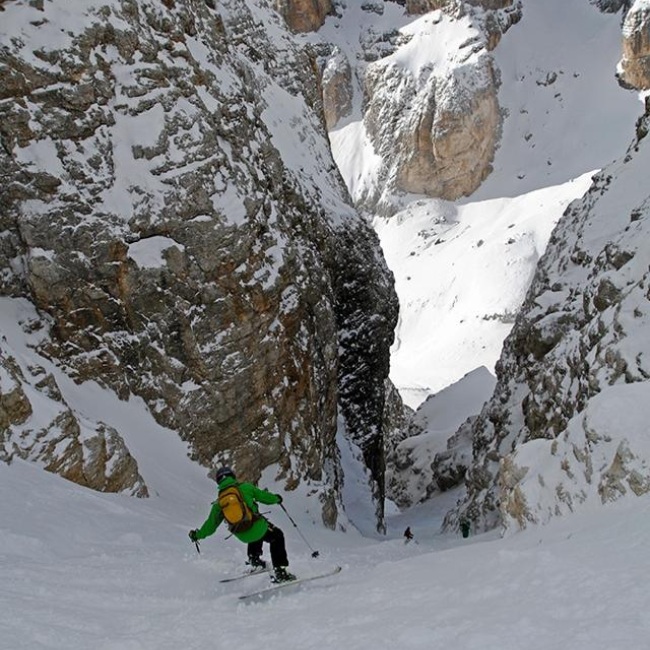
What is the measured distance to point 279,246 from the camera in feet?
76.2

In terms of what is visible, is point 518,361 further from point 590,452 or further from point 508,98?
point 508,98

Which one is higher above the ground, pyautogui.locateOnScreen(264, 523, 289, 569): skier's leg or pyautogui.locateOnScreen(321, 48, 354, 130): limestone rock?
pyautogui.locateOnScreen(321, 48, 354, 130): limestone rock

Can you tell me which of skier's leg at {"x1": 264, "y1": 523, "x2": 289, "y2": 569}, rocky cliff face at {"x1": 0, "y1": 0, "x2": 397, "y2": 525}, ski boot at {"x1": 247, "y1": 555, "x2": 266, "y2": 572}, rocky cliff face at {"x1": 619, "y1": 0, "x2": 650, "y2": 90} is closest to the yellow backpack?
skier's leg at {"x1": 264, "y1": 523, "x2": 289, "y2": 569}

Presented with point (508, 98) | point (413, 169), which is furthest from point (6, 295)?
point (508, 98)

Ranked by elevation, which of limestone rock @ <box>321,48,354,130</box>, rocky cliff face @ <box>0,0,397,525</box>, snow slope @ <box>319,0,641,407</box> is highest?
limestone rock @ <box>321,48,354,130</box>

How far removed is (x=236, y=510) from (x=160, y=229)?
13.3 m

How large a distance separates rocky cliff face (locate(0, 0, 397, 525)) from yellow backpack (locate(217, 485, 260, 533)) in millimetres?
8777

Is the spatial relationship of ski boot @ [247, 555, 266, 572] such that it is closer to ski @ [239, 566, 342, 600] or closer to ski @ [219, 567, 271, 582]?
ski @ [219, 567, 271, 582]

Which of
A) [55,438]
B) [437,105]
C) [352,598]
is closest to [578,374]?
[55,438]

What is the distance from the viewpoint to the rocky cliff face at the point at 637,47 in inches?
3162

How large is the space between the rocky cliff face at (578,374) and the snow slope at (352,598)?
1.17 metres

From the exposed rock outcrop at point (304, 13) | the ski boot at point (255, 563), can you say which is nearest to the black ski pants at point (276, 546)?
the ski boot at point (255, 563)

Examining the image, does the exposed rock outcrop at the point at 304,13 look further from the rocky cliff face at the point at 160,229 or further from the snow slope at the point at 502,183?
the rocky cliff face at the point at 160,229

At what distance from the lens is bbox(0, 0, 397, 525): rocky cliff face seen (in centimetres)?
1853
